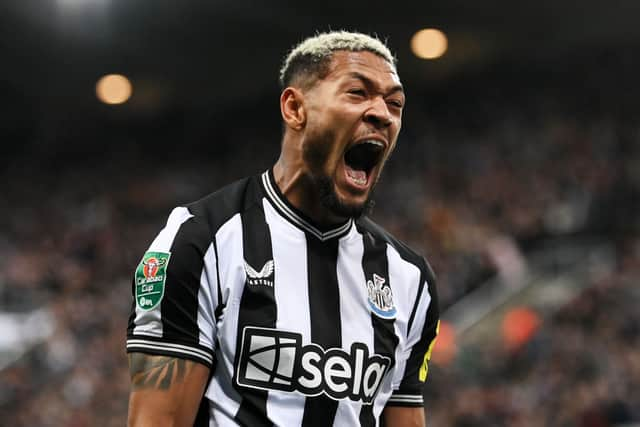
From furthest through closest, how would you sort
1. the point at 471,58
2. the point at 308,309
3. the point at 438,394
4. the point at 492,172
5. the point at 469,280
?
the point at 471,58 → the point at 492,172 → the point at 469,280 → the point at 438,394 → the point at 308,309

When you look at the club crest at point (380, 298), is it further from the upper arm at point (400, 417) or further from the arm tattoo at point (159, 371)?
the arm tattoo at point (159, 371)

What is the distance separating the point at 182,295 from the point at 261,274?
23 cm

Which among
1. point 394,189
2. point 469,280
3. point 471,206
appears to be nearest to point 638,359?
point 469,280

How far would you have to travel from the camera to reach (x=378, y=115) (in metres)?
2.41

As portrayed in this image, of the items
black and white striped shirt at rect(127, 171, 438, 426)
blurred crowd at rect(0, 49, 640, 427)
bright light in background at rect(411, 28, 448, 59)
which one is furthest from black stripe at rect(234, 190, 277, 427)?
bright light in background at rect(411, 28, 448, 59)

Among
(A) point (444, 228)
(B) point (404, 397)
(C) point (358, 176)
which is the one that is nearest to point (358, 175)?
(C) point (358, 176)

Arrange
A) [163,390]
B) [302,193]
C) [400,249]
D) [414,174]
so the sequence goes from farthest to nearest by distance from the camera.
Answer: [414,174] → [400,249] → [302,193] → [163,390]

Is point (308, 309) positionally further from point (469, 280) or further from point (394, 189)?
point (394, 189)

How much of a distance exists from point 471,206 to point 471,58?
12.2 feet

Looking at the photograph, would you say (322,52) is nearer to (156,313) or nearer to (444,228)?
(156,313)

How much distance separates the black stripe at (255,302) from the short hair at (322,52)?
1.24ft

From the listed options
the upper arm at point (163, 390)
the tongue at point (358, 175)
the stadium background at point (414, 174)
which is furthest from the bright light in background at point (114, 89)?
the upper arm at point (163, 390)

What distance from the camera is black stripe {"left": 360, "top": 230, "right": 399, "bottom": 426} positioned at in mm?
2447

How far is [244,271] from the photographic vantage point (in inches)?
92.6
